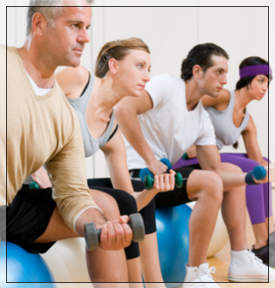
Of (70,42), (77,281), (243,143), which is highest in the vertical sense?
(70,42)

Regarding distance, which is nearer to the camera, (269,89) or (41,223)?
(41,223)

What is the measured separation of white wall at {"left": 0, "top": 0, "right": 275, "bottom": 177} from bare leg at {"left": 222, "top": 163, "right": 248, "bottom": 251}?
162mm

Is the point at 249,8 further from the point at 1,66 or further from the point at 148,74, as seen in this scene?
the point at 1,66

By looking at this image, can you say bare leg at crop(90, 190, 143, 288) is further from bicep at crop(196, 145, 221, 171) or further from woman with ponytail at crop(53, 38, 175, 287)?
bicep at crop(196, 145, 221, 171)

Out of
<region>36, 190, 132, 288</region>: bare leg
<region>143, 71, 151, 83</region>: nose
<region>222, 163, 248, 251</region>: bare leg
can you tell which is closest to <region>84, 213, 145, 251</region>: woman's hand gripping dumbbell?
<region>36, 190, 132, 288</region>: bare leg

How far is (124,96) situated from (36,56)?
0.31 metres

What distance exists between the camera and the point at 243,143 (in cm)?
144

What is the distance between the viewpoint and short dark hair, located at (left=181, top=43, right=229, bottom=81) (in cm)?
128

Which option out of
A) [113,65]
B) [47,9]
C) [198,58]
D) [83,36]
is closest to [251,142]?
[198,58]

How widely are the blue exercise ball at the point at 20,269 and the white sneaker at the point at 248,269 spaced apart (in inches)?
26.0

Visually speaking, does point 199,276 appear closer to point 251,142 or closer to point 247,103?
point 251,142

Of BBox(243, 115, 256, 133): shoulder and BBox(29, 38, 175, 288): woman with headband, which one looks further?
BBox(243, 115, 256, 133): shoulder

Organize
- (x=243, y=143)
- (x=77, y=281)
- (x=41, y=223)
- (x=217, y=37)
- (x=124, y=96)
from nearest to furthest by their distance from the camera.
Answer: (x=41, y=223) → (x=77, y=281) → (x=124, y=96) → (x=217, y=37) → (x=243, y=143)

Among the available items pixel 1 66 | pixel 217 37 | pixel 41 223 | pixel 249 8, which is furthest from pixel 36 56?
pixel 249 8
